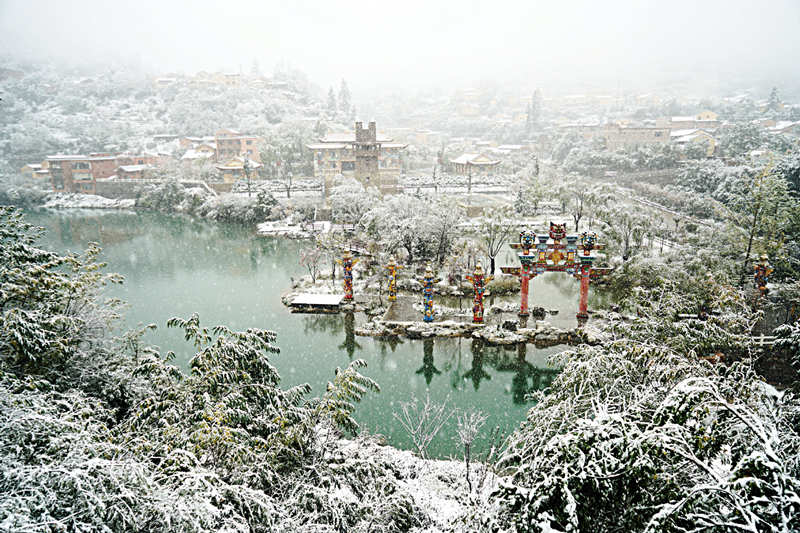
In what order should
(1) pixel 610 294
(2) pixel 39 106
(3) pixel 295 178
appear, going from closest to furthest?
(1) pixel 610 294
(3) pixel 295 178
(2) pixel 39 106

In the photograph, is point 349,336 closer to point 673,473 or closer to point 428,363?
point 428,363

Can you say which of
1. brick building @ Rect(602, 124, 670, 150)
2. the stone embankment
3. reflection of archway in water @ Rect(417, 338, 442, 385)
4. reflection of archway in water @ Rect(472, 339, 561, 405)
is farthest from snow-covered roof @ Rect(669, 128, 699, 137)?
reflection of archway in water @ Rect(417, 338, 442, 385)

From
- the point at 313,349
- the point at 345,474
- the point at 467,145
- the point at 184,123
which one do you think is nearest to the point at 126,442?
the point at 345,474

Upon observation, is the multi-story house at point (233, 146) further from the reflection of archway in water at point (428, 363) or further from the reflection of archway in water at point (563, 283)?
the reflection of archway in water at point (428, 363)

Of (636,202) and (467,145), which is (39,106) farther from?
(636,202)

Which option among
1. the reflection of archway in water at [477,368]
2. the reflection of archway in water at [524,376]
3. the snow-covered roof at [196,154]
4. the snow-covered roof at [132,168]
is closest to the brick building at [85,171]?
the snow-covered roof at [132,168]

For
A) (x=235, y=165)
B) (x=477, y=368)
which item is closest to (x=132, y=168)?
(x=235, y=165)

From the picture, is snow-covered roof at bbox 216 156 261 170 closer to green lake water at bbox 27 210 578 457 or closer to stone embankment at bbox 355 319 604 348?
green lake water at bbox 27 210 578 457
